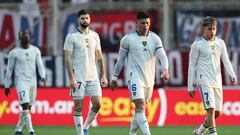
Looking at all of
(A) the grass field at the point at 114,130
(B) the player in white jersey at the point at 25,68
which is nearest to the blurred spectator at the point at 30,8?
(A) the grass field at the point at 114,130

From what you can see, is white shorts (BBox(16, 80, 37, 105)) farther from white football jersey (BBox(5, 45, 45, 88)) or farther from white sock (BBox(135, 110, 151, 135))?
white sock (BBox(135, 110, 151, 135))

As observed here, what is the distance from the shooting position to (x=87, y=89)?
59.8ft

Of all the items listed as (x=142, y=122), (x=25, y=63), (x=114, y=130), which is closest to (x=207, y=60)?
(x=142, y=122)

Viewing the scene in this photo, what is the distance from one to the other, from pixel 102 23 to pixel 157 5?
187 centimetres

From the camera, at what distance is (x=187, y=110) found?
83.3 ft

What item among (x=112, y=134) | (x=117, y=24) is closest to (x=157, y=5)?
(x=117, y=24)

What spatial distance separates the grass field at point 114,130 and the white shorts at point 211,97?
4.36 meters

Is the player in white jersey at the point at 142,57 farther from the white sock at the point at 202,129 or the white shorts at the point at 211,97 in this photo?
the white sock at the point at 202,129

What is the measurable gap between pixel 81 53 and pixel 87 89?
679mm

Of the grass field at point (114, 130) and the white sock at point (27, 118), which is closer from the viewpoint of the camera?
the white sock at point (27, 118)

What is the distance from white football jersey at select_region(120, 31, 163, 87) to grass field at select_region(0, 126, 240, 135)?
453 centimetres

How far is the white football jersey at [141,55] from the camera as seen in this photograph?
57.5ft

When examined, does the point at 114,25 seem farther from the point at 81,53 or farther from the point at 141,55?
the point at 141,55

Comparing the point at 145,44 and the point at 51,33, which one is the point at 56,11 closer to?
the point at 51,33
